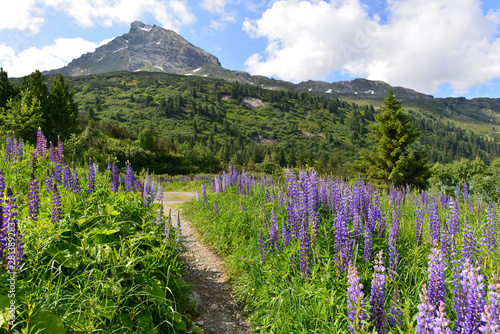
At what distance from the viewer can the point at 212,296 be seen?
5918 millimetres

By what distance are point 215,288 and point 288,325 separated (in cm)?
276

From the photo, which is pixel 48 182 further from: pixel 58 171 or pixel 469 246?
pixel 469 246

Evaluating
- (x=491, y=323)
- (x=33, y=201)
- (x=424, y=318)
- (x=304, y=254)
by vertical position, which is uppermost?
(x=33, y=201)

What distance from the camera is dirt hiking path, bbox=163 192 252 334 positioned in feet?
16.1

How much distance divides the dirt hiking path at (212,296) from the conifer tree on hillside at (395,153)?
26.0 m

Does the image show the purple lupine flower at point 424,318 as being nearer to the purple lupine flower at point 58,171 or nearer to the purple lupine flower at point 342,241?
the purple lupine flower at point 342,241

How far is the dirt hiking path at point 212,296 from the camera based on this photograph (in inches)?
193

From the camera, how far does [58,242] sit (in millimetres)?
3990

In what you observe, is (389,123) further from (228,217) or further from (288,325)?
(288,325)

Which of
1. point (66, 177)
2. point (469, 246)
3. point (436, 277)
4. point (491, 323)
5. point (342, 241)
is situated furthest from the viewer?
point (66, 177)

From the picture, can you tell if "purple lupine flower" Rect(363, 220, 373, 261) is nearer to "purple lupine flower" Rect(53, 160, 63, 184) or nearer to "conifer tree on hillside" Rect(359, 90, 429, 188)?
"purple lupine flower" Rect(53, 160, 63, 184)

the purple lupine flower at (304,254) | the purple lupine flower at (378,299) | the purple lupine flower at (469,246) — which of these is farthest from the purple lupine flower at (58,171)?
the purple lupine flower at (469,246)

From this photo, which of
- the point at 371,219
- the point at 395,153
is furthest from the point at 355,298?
the point at 395,153

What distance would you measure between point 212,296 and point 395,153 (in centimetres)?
2866
